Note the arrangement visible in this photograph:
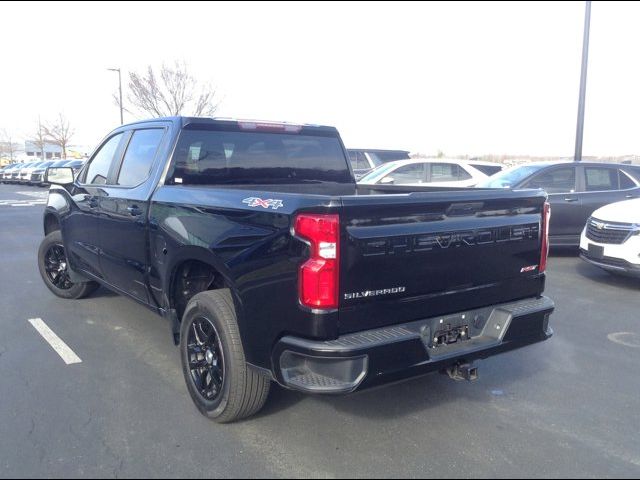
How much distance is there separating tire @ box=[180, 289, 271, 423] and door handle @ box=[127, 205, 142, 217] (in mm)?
1087

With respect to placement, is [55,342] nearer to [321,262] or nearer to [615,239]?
[321,262]

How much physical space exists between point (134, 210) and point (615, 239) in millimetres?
5803

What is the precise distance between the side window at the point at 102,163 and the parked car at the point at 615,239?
5.89 metres

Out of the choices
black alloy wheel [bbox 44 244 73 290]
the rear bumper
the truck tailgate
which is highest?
the truck tailgate

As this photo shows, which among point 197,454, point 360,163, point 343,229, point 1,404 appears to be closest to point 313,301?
point 343,229

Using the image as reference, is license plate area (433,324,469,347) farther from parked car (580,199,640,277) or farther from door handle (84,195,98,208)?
parked car (580,199,640,277)

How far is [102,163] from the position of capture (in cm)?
545

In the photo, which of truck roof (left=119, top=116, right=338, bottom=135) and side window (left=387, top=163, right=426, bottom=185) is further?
side window (left=387, top=163, right=426, bottom=185)

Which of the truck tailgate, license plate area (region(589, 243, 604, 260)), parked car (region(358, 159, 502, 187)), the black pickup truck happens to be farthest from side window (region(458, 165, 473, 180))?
the truck tailgate

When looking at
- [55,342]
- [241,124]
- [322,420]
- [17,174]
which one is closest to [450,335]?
[322,420]

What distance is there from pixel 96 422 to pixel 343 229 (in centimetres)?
204

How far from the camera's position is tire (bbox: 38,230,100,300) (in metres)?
6.32

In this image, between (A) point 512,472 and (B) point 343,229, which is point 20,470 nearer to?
(B) point 343,229

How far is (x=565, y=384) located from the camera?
4230 mm
